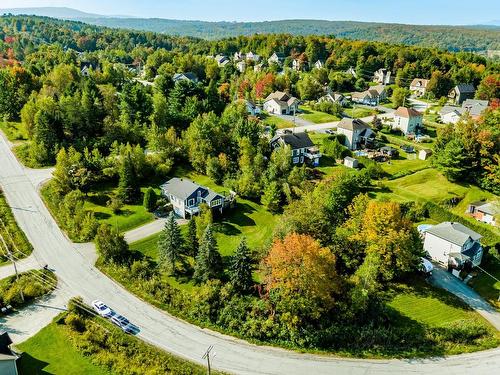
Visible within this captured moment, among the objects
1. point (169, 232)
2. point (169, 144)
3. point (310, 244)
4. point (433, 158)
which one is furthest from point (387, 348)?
point (169, 144)

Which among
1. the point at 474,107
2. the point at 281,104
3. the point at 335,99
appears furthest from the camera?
the point at 335,99

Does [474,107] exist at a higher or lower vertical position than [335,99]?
higher

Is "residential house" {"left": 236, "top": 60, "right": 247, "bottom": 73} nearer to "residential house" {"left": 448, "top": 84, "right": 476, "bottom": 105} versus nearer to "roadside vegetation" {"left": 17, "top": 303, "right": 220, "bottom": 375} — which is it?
"residential house" {"left": 448, "top": 84, "right": 476, "bottom": 105}

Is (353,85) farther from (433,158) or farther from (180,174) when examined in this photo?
(180,174)

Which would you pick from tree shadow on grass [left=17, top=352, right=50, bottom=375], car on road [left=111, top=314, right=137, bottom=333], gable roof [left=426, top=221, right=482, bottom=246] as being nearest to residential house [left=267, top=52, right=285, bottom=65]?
gable roof [left=426, top=221, right=482, bottom=246]

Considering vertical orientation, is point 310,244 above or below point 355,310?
above

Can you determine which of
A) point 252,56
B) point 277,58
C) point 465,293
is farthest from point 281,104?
point 252,56

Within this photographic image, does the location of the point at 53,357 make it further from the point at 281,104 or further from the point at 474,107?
the point at 474,107
